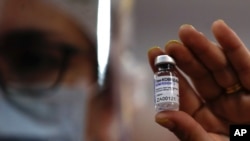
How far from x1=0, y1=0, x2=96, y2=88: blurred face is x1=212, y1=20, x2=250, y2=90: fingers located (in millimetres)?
661

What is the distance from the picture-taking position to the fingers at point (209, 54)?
0.79 m

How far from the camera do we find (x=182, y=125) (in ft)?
2.56

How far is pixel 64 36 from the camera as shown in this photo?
139 centimetres

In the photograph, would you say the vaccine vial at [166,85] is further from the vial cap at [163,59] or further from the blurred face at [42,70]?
the blurred face at [42,70]

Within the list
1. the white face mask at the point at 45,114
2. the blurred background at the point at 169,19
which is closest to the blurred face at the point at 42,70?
the white face mask at the point at 45,114

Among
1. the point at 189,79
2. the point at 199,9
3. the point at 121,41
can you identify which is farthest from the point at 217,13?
the point at 189,79

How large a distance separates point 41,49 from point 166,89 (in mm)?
699

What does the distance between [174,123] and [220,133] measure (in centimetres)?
15

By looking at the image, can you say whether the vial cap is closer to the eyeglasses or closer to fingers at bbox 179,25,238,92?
fingers at bbox 179,25,238,92

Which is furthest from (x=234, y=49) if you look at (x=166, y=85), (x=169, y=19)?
(x=169, y=19)

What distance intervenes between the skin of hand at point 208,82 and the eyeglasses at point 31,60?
602 millimetres

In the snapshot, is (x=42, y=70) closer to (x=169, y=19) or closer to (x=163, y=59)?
(x=163, y=59)

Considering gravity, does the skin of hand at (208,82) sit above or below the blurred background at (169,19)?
below

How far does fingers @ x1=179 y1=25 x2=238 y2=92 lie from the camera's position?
0.79 m
